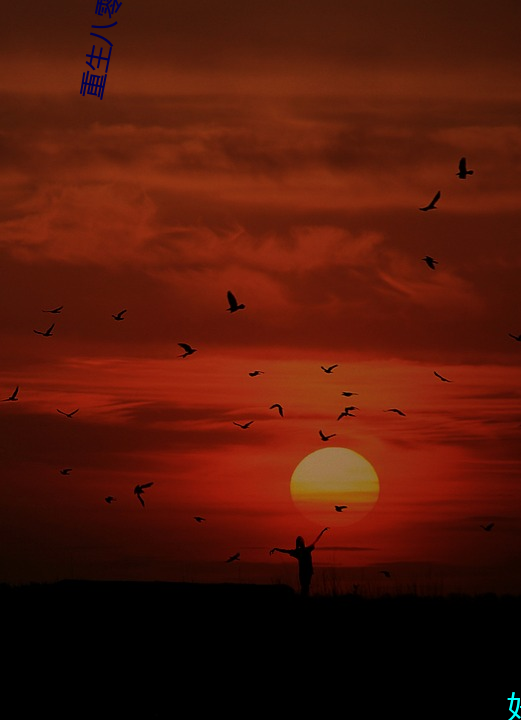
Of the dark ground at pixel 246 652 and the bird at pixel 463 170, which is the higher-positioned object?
the bird at pixel 463 170

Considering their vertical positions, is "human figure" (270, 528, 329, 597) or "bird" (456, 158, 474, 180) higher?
"bird" (456, 158, 474, 180)

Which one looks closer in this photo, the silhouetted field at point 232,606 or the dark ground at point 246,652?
the dark ground at point 246,652

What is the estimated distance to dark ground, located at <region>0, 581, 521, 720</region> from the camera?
24.3 meters

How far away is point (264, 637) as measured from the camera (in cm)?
2734

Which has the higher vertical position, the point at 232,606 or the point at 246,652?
the point at 232,606

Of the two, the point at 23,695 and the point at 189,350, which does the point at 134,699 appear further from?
the point at 189,350

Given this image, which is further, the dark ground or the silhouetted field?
the silhouetted field

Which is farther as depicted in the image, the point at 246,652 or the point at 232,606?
the point at 232,606

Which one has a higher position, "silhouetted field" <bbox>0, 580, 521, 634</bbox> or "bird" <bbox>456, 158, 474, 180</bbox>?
"bird" <bbox>456, 158, 474, 180</bbox>

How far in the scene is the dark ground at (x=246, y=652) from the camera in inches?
958

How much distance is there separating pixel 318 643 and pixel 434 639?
262 cm

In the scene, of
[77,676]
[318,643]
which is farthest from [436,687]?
[77,676]

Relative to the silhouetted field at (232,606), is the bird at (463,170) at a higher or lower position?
higher

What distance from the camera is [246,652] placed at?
26.5 m
